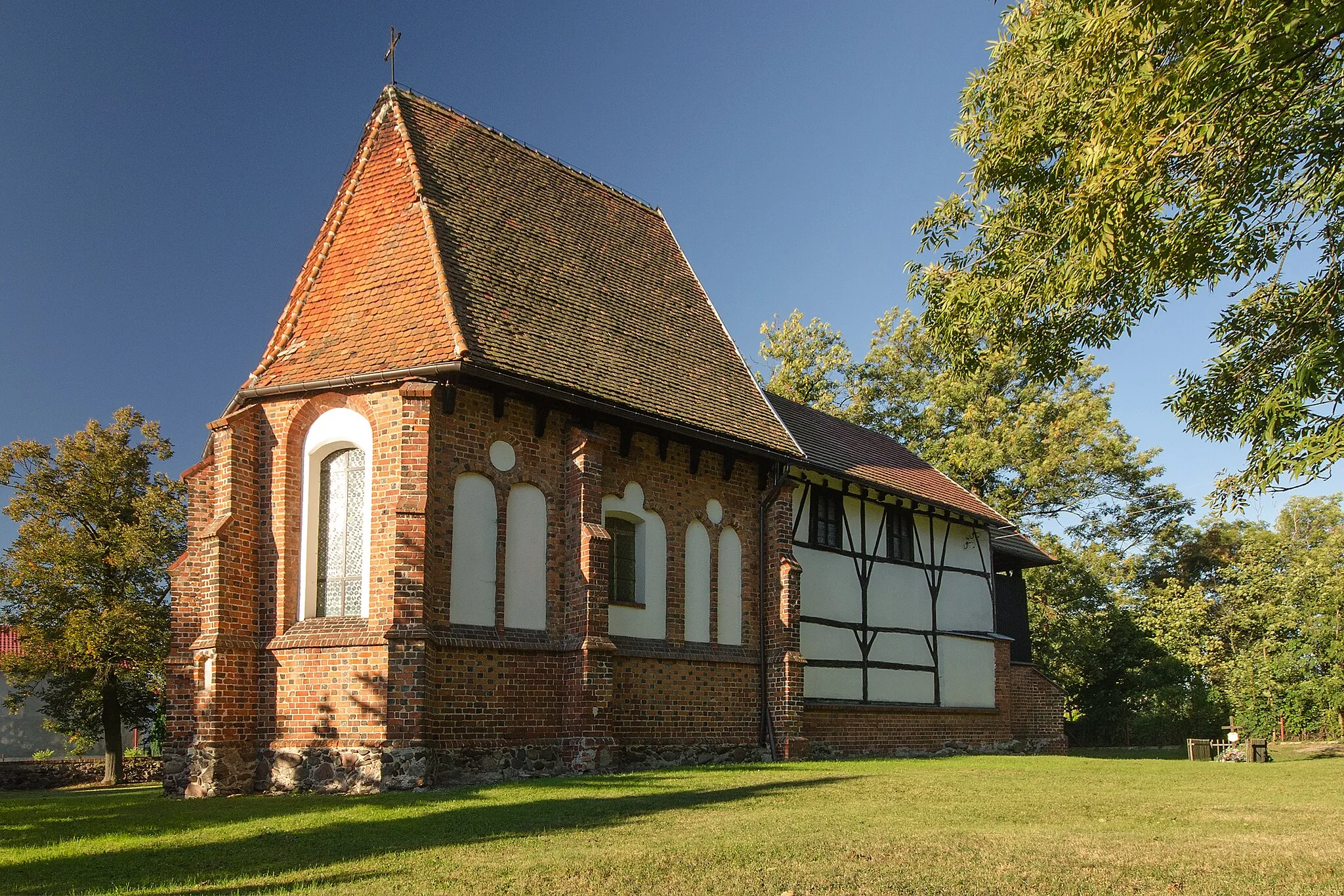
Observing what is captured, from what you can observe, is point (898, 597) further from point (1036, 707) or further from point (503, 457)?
point (503, 457)

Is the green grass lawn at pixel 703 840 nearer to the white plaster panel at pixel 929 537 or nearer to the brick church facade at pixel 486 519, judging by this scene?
the brick church facade at pixel 486 519

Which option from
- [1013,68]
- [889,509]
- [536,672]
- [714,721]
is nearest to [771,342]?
[889,509]

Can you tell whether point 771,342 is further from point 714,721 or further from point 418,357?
point 418,357

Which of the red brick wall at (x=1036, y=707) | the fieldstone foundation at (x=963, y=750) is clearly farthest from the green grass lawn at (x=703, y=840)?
the red brick wall at (x=1036, y=707)

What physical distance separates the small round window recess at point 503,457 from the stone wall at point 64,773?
606 inches

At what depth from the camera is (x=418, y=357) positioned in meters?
14.1

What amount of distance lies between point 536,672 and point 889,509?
1102 centimetres

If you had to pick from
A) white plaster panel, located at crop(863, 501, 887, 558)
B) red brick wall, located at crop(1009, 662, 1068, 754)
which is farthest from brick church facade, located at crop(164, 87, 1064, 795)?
red brick wall, located at crop(1009, 662, 1068, 754)

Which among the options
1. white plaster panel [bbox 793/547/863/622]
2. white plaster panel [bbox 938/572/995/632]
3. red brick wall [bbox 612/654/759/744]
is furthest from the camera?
white plaster panel [bbox 938/572/995/632]

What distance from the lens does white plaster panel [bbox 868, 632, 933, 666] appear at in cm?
2245

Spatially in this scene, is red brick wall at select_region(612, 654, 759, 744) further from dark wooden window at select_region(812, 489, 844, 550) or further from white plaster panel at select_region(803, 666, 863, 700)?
dark wooden window at select_region(812, 489, 844, 550)

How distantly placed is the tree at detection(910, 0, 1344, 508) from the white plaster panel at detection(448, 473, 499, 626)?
617 cm

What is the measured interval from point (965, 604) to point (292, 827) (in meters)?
19.0

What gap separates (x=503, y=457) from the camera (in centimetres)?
1484
